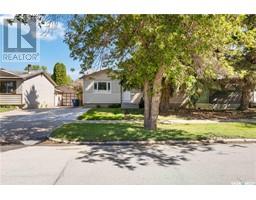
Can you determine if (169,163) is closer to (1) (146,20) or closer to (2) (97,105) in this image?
(1) (146,20)

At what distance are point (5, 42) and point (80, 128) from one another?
4.54 m

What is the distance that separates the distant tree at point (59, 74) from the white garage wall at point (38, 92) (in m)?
12.8

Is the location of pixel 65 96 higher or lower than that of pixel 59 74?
lower

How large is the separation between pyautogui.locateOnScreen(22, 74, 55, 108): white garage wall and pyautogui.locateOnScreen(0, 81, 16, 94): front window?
35.2 inches

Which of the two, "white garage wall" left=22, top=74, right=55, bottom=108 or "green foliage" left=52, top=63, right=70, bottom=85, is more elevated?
"green foliage" left=52, top=63, right=70, bottom=85

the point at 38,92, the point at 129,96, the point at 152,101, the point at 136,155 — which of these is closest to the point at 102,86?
the point at 129,96

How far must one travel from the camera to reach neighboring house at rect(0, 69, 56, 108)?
88.8 feet

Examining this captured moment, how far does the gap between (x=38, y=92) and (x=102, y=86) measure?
7556 mm

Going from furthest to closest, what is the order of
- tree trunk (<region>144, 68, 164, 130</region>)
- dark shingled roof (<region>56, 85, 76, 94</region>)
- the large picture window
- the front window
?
1. dark shingled roof (<region>56, 85, 76, 94</region>)
2. the front window
3. the large picture window
4. tree trunk (<region>144, 68, 164, 130</region>)

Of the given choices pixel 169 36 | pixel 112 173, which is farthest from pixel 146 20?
pixel 112 173

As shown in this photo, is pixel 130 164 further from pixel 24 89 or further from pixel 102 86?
pixel 24 89

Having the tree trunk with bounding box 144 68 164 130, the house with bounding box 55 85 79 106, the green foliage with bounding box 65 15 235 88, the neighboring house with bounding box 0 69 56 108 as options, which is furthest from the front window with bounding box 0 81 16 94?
the tree trunk with bounding box 144 68 164 130

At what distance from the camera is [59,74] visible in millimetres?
47000

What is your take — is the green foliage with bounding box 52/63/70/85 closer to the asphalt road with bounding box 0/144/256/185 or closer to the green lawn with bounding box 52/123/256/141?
the green lawn with bounding box 52/123/256/141
